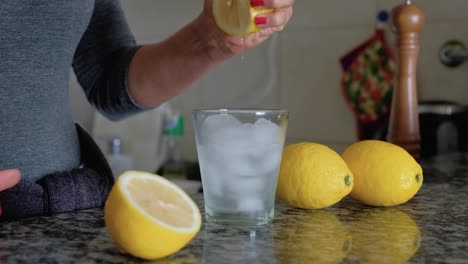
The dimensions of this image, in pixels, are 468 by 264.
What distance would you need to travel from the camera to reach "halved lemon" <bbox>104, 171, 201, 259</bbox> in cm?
49

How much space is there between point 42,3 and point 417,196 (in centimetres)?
56

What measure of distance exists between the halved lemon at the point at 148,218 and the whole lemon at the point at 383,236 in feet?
0.44

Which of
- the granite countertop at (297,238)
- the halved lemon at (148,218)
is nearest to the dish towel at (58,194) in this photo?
the granite countertop at (297,238)

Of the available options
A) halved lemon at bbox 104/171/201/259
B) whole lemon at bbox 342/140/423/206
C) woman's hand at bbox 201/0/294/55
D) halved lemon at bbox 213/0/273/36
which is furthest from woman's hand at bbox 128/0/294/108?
halved lemon at bbox 104/171/201/259

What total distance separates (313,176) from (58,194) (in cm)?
30

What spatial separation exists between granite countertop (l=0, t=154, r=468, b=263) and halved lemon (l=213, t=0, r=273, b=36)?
20cm

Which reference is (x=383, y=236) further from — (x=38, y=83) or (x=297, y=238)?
Result: (x=38, y=83)

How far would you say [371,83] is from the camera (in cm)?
177

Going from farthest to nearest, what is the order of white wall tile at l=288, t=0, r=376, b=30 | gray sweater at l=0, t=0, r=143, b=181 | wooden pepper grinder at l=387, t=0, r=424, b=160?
white wall tile at l=288, t=0, r=376, b=30 < wooden pepper grinder at l=387, t=0, r=424, b=160 < gray sweater at l=0, t=0, r=143, b=181

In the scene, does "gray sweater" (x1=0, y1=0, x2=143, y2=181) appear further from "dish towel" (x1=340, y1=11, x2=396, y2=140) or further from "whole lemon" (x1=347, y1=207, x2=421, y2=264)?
"dish towel" (x1=340, y1=11, x2=396, y2=140)

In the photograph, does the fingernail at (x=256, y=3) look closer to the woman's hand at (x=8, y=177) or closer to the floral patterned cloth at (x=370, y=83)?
the woman's hand at (x=8, y=177)

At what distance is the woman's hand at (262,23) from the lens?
→ 0.73 metres

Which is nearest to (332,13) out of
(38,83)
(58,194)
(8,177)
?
(38,83)

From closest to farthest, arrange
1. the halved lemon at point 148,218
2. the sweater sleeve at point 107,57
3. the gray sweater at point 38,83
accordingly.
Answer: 1. the halved lemon at point 148,218
2. the gray sweater at point 38,83
3. the sweater sleeve at point 107,57
